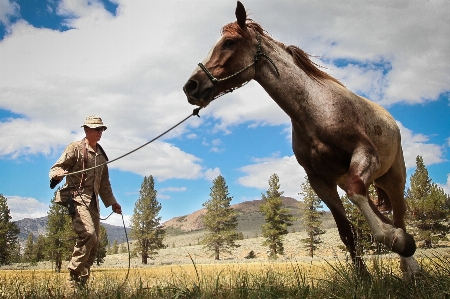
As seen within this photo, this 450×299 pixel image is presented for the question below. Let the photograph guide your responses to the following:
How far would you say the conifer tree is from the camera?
43844 millimetres

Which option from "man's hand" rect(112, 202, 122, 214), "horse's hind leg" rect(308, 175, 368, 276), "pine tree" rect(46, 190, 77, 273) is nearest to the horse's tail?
"horse's hind leg" rect(308, 175, 368, 276)

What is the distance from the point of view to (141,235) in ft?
202

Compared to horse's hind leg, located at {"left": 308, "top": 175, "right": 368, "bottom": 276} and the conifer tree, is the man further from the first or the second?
the conifer tree

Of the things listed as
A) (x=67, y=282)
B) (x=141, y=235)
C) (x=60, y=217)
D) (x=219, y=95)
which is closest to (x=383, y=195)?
(x=219, y=95)

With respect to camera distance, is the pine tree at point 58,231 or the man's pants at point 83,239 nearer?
the man's pants at point 83,239

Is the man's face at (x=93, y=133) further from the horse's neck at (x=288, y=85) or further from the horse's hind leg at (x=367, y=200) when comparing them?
the horse's hind leg at (x=367, y=200)

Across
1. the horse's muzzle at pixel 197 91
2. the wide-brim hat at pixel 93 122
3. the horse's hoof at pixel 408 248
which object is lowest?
the horse's hoof at pixel 408 248

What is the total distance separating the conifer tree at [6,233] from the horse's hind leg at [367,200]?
4656 centimetres

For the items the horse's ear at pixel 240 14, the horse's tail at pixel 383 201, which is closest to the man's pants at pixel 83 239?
the horse's ear at pixel 240 14

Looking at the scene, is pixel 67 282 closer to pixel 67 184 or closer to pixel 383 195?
pixel 67 184

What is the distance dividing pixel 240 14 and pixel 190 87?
1165mm

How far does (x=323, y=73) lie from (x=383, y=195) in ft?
8.44

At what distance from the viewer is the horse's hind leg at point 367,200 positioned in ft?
11.3

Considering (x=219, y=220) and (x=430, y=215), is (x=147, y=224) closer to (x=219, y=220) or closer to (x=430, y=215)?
(x=219, y=220)
